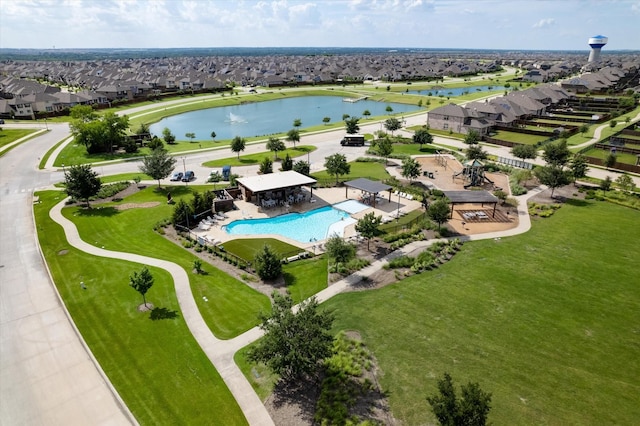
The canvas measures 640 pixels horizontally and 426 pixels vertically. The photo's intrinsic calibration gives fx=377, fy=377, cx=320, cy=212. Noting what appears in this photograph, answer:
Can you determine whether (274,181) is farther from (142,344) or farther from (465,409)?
(465,409)

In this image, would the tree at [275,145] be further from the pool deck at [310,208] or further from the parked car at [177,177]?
the pool deck at [310,208]

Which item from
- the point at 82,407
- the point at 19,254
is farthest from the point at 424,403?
the point at 19,254

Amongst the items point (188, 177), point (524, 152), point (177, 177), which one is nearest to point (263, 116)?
point (177, 177)

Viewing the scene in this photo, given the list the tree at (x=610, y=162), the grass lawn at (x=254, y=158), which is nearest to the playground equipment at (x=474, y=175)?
the tree at (x=610, y=162)

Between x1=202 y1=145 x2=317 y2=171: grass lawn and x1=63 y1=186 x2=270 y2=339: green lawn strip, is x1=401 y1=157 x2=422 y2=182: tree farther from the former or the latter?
x1=63 y1=186 x2=270 y2=339: green lawn strip

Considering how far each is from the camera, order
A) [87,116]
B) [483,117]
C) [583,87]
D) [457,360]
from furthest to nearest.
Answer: [583,87]
[483,117]
[87,116]
[457,360]

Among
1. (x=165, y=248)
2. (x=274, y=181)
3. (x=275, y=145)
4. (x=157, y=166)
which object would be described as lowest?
(x=165, y=248)

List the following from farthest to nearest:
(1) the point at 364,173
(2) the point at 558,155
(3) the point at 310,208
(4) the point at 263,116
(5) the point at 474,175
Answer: (4) the point at 263,116 < (1) the point at 364,173 < (2) the point at 558,155 < (5) the point at 474,175 < (3) the point at 310,208

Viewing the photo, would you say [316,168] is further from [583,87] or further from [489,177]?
[583,87]
